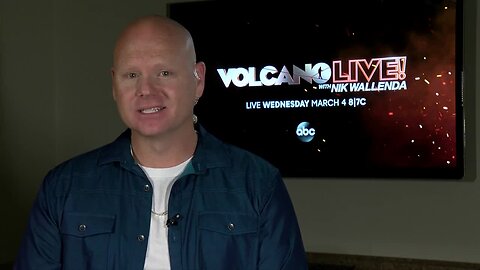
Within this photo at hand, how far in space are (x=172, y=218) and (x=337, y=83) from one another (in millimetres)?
2066

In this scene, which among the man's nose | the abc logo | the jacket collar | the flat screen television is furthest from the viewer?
the abc logo

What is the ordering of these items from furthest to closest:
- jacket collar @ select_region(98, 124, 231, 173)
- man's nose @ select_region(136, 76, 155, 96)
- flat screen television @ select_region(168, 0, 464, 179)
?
flat screen television @ select_region(168, 0, 464, 179) < jacket collar @ select_region(98, 124, 231, 173) < man's nose @ select_region(136, 76, 155, 96)

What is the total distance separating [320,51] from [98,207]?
214 cm

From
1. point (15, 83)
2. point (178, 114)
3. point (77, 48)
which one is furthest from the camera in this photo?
point (77, 48)

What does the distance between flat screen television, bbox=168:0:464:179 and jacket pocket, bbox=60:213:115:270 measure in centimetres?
208

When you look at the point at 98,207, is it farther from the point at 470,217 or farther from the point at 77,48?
the point at 77,48

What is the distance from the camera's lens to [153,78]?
57.0 inches

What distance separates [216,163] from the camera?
156cm

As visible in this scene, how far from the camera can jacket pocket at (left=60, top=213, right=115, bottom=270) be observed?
4.81 feet

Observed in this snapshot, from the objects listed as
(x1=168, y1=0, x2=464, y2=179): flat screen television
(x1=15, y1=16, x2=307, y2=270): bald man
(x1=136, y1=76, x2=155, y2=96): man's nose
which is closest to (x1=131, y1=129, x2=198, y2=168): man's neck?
(x1=15, y1=16, x2=307, y2=270): bald man

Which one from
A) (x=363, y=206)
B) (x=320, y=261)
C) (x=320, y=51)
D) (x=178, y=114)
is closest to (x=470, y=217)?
(x=363, y=206)

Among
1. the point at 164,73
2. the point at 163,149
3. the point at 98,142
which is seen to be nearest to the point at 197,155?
the point at 163,149

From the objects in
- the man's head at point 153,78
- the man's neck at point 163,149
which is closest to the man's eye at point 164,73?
the man's head at point 153,78

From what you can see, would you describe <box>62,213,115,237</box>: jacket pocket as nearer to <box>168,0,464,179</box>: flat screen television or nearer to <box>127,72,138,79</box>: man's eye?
<box>127,72,138,79</box>: man's eye
